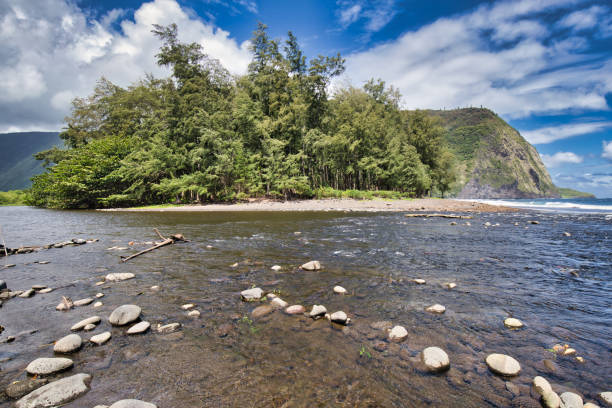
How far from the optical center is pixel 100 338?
377 centimetres

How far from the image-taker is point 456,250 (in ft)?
32.1

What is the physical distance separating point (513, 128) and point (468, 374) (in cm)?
24169

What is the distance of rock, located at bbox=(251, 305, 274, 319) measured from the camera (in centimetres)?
469

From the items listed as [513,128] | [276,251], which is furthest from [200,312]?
[513,128]

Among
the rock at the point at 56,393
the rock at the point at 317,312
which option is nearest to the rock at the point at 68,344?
the rock at the point at 56,393

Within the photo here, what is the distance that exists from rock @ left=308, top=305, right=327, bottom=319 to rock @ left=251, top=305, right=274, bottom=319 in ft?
2.65

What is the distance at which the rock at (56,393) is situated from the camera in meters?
2.52

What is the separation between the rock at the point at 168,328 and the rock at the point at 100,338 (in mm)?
679

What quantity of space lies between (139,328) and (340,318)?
131 inches

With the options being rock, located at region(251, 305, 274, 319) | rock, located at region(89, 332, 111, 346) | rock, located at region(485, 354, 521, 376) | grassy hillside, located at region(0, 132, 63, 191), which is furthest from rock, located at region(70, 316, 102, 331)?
grassy hillside, located at region(0, 132, 63, 191)

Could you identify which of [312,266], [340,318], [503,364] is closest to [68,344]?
[340,318]

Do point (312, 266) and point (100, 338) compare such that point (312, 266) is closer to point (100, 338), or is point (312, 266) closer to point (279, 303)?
point (279, 303)

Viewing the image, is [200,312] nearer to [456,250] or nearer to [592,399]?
[592,399]

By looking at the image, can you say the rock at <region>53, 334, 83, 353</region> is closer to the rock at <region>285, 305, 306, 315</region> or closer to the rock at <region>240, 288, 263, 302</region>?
the rock at <region>240, 288, 263, 302</region>
